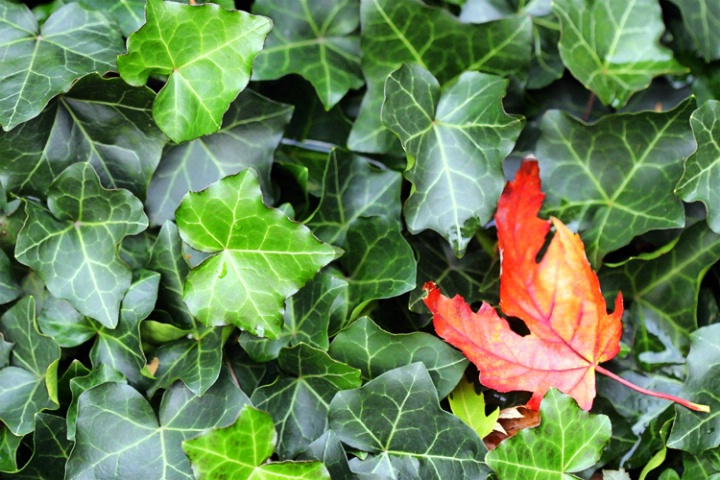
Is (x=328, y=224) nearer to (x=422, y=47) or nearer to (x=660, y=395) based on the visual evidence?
(x=422, y=47)

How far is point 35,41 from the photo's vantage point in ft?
2.77

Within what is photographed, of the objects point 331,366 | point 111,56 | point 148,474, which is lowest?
point 148,474

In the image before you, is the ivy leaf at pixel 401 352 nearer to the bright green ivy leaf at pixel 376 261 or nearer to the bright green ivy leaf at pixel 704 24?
the bright green ivy leaf at pixel 376 261

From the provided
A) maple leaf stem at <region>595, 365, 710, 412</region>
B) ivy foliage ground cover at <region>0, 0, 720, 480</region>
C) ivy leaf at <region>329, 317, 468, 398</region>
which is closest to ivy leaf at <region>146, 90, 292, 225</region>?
ivy foliage ground cover at <region>0, 0, 720, 480</region>

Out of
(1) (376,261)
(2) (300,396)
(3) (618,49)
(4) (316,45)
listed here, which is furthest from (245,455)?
(3) (618,49)

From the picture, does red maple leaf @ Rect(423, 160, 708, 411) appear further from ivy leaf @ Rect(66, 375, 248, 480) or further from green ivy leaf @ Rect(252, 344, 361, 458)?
ivy leaf @ Rect(66, 375, 248, 480)

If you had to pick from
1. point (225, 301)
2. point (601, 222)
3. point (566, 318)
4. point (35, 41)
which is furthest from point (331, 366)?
point (35, 41)

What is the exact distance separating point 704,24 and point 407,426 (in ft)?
2.12

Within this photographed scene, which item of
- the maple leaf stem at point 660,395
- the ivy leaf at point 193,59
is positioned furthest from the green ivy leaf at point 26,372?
the maple leaf stem at point 660,395

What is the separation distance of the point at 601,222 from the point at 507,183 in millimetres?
129

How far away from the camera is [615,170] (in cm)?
92

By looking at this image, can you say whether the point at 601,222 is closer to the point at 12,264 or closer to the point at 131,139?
the point at 131,139

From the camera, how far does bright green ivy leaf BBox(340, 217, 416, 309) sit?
2.79 feet

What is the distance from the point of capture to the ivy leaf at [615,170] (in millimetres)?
888
